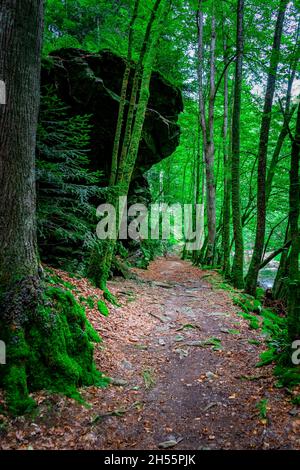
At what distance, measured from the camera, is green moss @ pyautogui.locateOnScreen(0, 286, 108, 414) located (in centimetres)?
356

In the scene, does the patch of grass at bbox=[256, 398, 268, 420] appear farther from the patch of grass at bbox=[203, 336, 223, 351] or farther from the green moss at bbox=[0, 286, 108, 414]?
the green moss at bbox=[0, 286, 108, 414]

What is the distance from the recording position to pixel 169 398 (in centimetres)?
427

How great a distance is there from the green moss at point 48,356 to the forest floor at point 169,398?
0.17m

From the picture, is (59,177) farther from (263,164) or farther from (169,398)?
(263,164)

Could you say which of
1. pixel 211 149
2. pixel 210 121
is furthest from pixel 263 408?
pixel 210 121

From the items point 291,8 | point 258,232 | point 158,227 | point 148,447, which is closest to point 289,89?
point 291,8

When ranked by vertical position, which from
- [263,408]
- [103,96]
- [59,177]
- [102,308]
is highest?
[103,96]

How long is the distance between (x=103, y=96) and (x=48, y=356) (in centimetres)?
957

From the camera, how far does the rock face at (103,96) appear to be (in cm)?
983

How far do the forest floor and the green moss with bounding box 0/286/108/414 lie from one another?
17 cm

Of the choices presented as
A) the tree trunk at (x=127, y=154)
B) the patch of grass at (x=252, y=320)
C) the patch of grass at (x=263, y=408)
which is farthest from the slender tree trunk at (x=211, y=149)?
the patch of grass at (x=263, y=408)

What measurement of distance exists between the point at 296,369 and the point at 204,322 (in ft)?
11.1

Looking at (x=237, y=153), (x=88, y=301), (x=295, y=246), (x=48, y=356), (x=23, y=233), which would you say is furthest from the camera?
(x=237, y=153)
